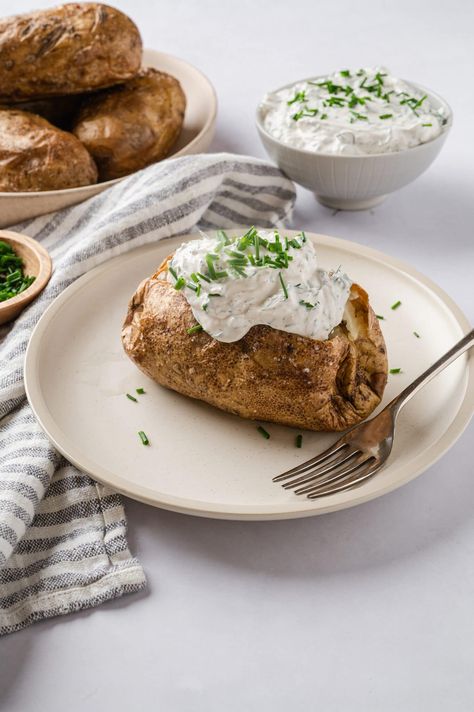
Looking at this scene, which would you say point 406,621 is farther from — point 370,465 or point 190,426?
point 190,426

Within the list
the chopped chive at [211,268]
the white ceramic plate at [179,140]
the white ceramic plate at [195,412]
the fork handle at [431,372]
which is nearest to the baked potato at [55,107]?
the white ceramic plate at [179,140]

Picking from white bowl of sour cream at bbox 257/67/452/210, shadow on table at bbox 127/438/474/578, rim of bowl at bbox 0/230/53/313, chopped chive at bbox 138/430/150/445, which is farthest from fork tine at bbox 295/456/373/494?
white bowl of sour cream at bbox 257/67/452/210

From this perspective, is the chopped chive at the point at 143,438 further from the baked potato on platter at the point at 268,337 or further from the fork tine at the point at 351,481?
the fork tine at the point at 351,481

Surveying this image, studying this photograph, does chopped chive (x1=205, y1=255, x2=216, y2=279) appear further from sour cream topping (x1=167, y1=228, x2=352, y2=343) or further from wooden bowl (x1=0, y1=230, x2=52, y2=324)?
wooden bowl (x1=0, y1=230, x2=52, y2=324)

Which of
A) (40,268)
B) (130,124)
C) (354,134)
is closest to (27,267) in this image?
(40,268)

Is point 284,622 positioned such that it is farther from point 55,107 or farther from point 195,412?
point 55,107
